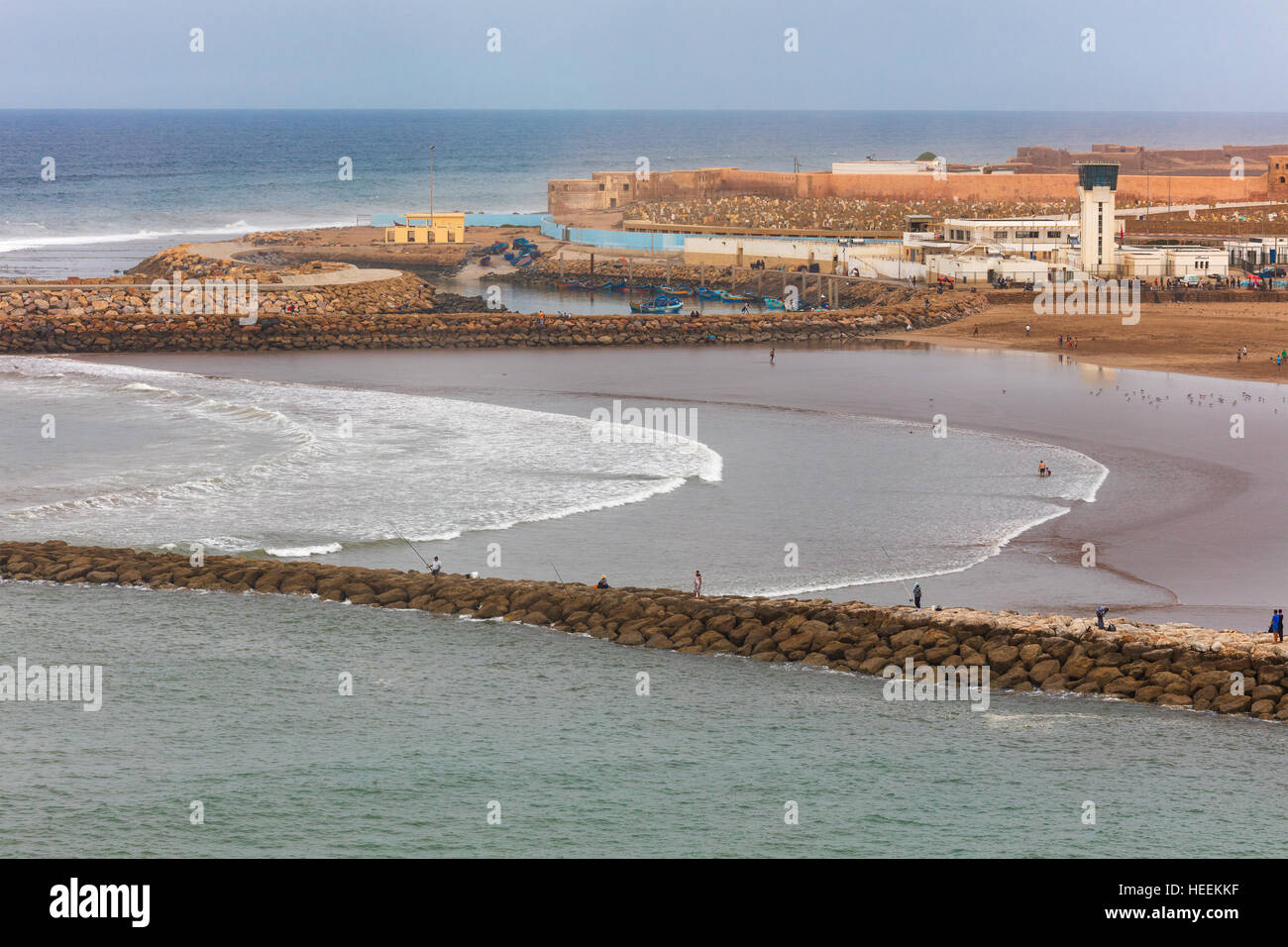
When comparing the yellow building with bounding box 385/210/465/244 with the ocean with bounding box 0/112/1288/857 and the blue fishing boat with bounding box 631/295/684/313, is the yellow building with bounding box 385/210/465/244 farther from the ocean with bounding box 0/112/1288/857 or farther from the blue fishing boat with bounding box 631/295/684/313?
the ocean with bounding box 0/112/1288/857

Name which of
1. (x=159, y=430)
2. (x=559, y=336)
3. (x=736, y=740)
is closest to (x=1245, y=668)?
(x=736, y=740)

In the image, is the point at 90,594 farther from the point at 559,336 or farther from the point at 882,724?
the point at 559,336

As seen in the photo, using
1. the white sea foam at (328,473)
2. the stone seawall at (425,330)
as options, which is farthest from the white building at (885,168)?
the white sea foam at (328,473)

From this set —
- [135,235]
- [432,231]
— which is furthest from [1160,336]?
[135,235]

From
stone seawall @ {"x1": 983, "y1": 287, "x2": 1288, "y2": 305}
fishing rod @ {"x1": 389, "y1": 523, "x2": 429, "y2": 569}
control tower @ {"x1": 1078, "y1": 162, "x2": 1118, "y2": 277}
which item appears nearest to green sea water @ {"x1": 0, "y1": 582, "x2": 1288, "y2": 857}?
fishing rod @ {"x1": 389, "y1": 523, "x2": 429, "y2": 569}

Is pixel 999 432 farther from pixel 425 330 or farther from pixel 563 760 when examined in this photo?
pixel 425 330

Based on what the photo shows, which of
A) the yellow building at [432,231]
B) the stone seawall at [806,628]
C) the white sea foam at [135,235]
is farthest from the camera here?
the white sea foam at [135,235]

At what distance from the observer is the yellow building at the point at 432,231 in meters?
91.1

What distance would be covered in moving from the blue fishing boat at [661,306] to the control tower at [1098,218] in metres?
17.0

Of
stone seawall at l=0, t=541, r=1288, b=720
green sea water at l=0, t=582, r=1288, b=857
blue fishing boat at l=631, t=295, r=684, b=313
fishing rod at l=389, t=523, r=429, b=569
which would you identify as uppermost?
blue fishing boat at l=631, t=295, r=684, b=313

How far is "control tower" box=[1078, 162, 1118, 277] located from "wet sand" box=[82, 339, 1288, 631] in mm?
11320

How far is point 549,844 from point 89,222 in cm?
10897

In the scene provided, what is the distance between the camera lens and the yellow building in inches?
3585

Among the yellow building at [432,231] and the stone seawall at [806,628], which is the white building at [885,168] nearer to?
the yellow building at [432,231]
